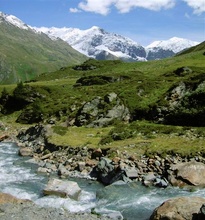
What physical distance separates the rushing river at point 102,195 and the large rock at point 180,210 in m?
1.76

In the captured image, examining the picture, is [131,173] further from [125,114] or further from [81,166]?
[125,114]

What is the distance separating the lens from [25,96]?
265 ft

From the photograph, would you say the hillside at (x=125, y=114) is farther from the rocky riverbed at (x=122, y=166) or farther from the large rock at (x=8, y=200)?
the large rock at (x=8, y=200)

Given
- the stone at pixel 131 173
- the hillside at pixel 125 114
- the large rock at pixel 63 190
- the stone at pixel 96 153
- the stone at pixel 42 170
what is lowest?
the stone at pixel 42 170

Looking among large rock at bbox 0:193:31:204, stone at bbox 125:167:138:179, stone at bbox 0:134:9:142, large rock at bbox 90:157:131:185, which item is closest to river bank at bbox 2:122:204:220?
stone at bbox 125:167:138:179

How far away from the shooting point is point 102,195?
84.1 feet

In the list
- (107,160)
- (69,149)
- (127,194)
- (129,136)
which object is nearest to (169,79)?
(129,136)

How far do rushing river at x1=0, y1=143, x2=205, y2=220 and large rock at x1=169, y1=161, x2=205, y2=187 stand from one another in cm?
103

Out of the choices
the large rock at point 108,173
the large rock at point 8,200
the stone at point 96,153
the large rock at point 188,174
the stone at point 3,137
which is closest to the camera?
the large rock at point 8,200

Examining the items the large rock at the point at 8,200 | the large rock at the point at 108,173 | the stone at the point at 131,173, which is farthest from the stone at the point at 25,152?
the large rock at the point at 8,200

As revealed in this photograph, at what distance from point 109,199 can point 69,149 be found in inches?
598

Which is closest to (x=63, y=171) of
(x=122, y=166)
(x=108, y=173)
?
(x=108, y=173)

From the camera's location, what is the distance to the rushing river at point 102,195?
23094mm

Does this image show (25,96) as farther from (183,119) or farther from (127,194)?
(127,194)
